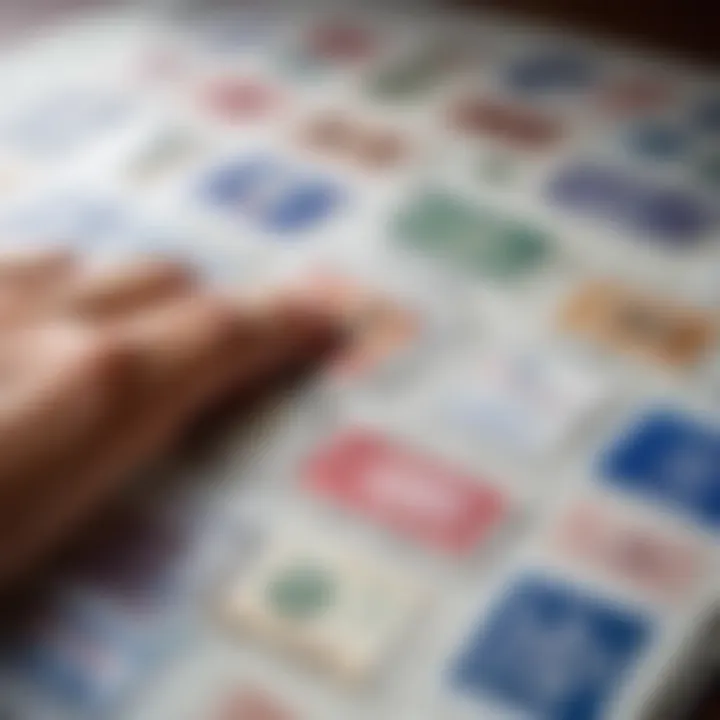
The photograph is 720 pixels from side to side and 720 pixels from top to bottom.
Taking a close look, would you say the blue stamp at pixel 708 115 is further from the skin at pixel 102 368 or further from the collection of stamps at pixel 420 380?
the skin at pixel 102 368

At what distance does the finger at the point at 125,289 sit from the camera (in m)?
0.74

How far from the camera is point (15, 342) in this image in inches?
26.5

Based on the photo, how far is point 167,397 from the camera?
2.20 ft

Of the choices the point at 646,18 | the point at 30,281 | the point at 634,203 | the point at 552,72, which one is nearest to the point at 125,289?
the point at 30,281

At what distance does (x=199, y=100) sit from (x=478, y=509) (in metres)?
0.55

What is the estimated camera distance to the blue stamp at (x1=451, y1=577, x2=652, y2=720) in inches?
21.7

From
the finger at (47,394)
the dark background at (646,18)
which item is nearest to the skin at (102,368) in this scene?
the finger at (47,394)

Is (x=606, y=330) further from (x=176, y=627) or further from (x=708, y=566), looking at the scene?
(x=176, y=627)

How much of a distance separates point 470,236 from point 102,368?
33 cm

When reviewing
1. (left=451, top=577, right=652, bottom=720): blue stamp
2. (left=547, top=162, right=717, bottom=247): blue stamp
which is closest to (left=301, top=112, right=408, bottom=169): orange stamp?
(left=547, top=162, right=717, bottom=247): blue stamp

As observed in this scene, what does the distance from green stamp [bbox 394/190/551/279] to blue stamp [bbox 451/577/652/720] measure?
0.30 m

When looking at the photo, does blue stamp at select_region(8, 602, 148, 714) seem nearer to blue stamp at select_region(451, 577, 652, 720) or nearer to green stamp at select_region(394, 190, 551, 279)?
blue stamp at select_region(451, 577, 652, 720)

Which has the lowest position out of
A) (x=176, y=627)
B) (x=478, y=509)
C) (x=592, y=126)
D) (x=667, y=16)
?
(x=176, y=627)

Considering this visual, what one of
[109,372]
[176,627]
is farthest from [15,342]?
[176,627]
